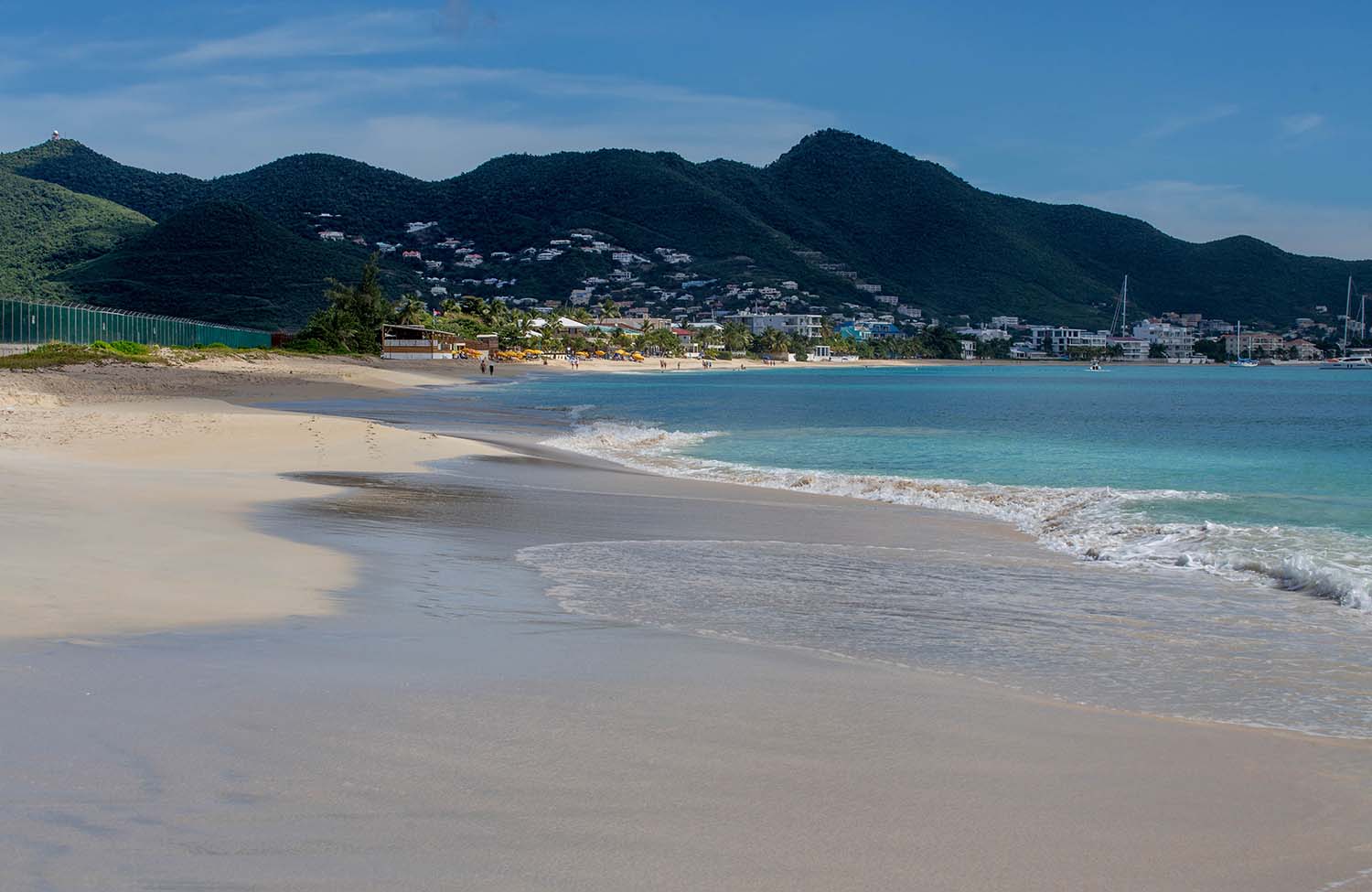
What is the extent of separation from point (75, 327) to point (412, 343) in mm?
39514

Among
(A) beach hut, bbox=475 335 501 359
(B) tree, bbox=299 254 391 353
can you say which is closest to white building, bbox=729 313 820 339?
(A) beach hut, bbox=475 335 501 359

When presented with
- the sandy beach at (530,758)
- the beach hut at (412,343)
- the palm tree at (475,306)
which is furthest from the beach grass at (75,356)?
the palm tree at (475,306)

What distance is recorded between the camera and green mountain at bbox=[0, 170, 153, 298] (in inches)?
4235

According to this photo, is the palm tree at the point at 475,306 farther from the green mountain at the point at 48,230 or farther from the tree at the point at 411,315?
the green mountain at the point at 48,230

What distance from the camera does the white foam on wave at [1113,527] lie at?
9477mm

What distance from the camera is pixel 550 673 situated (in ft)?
17.8

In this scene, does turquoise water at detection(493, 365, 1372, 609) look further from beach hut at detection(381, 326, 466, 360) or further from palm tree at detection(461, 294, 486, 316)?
palm tree at detection(461, 294, 486, 316)

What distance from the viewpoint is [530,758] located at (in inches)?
162

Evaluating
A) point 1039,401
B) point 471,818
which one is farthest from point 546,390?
point 471,818

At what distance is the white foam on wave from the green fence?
3501cm

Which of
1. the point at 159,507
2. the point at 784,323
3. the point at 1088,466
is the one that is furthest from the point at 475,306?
the point at 159,507

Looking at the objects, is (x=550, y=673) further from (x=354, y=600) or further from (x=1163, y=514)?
(x=1163, y=514)

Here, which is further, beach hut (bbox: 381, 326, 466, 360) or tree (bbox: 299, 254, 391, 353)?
beach hut (bbox: 381, 326, 466, 360)

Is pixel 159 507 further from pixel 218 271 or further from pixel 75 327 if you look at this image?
pixel 218 271
